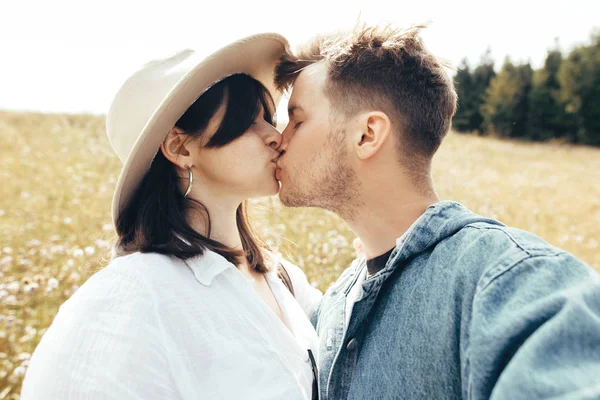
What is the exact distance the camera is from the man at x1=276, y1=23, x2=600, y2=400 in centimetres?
108

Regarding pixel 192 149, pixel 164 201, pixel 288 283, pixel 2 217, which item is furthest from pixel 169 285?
pixel 2 217

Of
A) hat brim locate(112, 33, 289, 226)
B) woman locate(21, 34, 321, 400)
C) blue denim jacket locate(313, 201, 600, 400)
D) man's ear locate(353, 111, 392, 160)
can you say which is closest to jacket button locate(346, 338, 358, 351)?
blue denim jacket locate(313, 201, 600, 400)

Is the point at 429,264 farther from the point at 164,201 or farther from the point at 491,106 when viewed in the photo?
the point at 491,106

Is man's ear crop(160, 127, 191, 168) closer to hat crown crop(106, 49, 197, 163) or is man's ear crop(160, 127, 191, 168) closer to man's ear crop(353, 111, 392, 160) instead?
hat crown crop(106, 49, 197, 163)

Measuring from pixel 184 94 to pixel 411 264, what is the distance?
43.7 inches

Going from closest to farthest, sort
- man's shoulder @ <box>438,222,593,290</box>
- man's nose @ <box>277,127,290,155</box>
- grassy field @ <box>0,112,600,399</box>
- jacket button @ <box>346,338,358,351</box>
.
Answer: man's shoulder @ <box>438,222,593,290</box>
jacket button @ <box>346,338,358,351</box>
man's nose @ <box>277,127,290,155</box>
grassy field @ <box>0,112,600,399</box>

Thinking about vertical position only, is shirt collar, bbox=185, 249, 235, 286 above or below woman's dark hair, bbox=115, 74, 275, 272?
below

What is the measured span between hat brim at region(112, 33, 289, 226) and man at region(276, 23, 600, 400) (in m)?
0.31

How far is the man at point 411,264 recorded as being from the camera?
108 centimetres

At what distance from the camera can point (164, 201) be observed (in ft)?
6.81

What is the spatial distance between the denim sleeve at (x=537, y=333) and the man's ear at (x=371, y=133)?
36.7 inches

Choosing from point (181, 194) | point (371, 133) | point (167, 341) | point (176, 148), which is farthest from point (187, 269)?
point (371, 133)

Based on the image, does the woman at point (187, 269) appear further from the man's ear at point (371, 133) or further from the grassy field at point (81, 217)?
the grassy field at point (81, 217)

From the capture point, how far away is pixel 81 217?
5578mm
